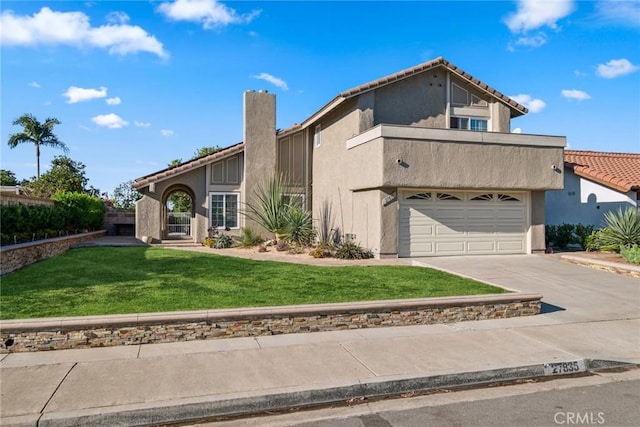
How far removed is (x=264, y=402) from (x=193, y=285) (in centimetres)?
544

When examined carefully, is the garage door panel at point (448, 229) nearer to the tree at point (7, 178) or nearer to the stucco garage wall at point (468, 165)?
the stucco garage wall at point (468, 165)

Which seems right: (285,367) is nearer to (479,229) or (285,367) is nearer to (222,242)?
(479,229)

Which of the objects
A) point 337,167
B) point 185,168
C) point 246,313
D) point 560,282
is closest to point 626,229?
point 560,282

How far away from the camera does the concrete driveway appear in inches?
378

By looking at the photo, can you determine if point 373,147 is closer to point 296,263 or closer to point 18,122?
Result: point 296,263

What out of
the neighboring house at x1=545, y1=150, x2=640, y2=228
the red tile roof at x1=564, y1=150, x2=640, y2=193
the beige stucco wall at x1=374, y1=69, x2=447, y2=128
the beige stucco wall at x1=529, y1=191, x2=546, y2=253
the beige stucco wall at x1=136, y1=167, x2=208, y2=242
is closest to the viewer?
the beige stucco wall at x1=529, y1=191, x2=546, y2=253

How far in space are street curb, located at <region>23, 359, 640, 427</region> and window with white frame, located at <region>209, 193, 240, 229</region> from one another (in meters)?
16.2

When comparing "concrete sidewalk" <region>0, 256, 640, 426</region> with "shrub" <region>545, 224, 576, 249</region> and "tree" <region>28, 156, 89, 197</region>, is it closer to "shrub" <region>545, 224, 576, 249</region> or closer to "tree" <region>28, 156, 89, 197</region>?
"shrub" <region>545, 224, 576, 249</region>

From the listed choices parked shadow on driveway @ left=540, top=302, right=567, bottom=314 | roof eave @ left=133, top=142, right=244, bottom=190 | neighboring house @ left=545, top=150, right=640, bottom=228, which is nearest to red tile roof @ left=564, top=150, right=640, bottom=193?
neighboring house @ left=545, top=150, right=640, bottom=228

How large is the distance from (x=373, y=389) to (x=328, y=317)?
2.43 m

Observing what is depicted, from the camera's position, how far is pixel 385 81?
1755 cm

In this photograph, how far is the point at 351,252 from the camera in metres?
15.6

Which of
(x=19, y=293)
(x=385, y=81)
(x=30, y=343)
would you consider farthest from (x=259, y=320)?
(x=385, y=81)

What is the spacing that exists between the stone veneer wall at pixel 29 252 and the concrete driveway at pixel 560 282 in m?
11.8
